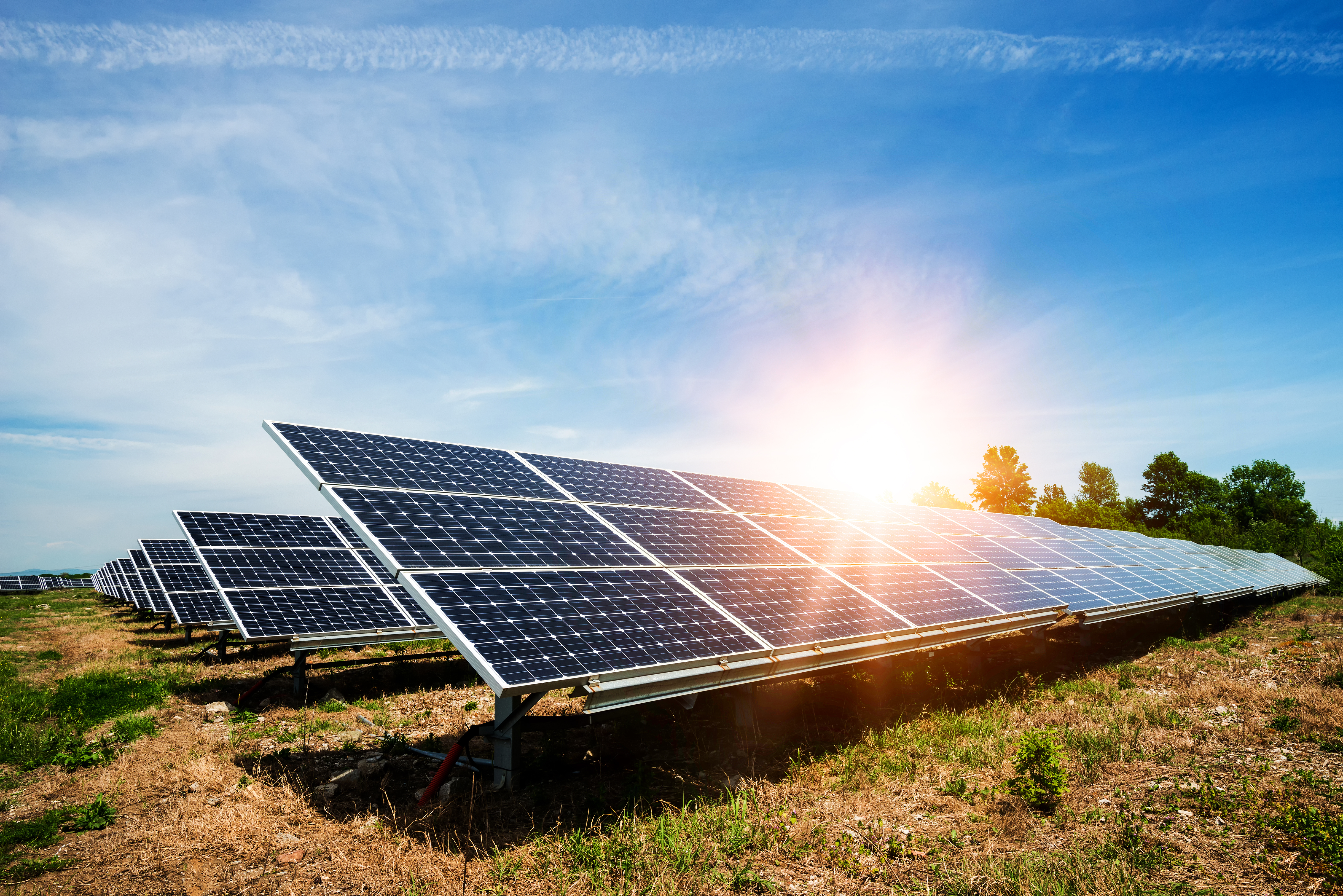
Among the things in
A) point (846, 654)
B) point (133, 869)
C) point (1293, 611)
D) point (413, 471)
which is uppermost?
point (413, 471)

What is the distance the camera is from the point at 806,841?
8055 mm

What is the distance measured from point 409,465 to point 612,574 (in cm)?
533

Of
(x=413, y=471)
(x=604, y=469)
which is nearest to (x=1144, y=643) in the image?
(x=604, y=469)

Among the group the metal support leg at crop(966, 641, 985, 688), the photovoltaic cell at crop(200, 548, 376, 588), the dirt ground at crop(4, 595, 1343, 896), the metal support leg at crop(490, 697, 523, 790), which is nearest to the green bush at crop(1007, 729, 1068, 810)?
the dirt ground at crop(4, 595, 1343, 896)

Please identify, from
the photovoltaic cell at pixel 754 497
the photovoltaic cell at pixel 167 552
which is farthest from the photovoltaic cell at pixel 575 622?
the photovoltaic cell at pixel 167 552

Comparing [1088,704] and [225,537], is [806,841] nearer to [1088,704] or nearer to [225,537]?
[1088,704]

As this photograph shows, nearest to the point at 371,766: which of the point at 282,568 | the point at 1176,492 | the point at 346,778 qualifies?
the point at 346,778

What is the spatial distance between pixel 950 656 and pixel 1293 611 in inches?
997

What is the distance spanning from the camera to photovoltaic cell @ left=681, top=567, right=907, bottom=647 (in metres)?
10.8

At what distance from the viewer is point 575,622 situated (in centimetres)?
902

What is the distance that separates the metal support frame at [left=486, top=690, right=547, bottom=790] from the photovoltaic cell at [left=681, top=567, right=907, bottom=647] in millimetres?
3873

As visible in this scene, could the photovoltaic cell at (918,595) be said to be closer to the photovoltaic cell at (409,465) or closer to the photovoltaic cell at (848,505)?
the photovoltaic cell at (848,505)

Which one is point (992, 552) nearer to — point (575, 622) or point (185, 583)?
point (575, 622)

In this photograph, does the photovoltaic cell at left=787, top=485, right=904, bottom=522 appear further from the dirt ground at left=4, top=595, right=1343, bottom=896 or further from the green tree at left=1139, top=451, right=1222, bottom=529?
the green tree at left=1139, top=451, right=1222, bottom=529
